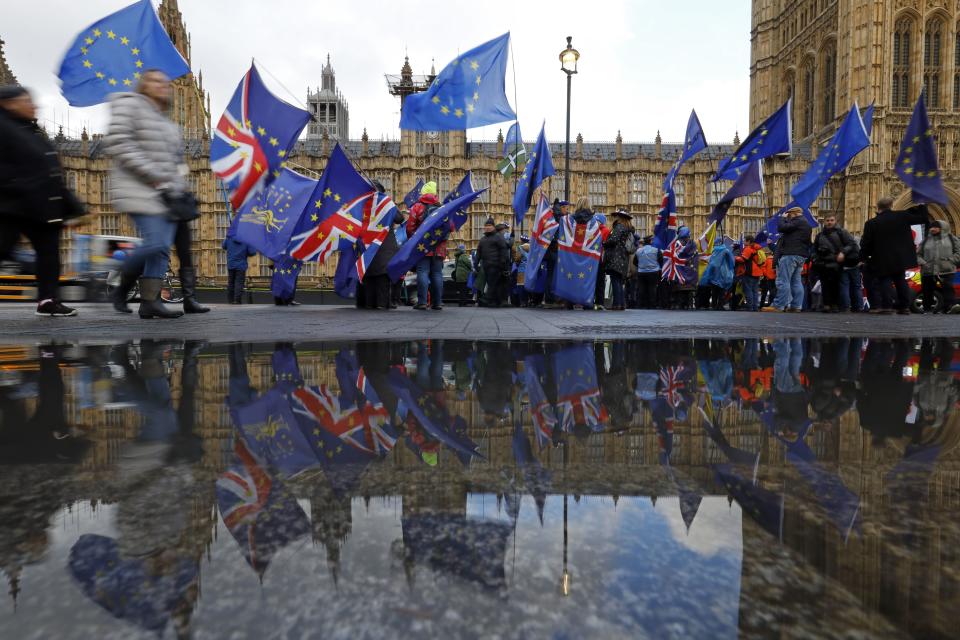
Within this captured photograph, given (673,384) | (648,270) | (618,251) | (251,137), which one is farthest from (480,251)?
(673,384)

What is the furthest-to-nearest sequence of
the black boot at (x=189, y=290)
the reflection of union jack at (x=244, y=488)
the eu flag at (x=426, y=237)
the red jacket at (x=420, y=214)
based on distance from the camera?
the red jacket at (x=420, y=214) < the eu flag at (x=426, y=237) < the black boot at (x=189, y=290) < the reflection of union jack at (x=244, y=488)

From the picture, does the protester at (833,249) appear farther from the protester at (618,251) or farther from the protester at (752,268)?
the protester at (618,251)

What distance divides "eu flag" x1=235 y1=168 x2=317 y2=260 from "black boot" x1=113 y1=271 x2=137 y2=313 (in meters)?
2.17

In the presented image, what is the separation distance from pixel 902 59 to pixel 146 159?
152 feet

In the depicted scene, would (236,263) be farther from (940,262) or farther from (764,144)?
(940,262)

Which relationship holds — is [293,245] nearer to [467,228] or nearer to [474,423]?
[474,423]

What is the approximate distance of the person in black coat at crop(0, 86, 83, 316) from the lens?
12.5 ft

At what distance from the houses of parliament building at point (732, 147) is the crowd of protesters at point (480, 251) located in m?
25.7

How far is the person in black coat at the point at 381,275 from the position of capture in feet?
26.0

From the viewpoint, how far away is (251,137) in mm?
6645

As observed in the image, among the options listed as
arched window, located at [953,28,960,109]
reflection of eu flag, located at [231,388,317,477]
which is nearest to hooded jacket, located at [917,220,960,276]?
reflection of eu flag, located at [231,388,317,477]

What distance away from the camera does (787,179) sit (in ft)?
128

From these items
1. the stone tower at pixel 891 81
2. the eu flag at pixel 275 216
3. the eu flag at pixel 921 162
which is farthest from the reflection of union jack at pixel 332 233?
the stone tower at pixel 891 81

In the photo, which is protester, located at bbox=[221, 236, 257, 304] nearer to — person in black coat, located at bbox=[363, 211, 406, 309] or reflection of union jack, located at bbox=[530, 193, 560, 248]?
person in black coat, located at bbox=[363, 211, 406, 309]
